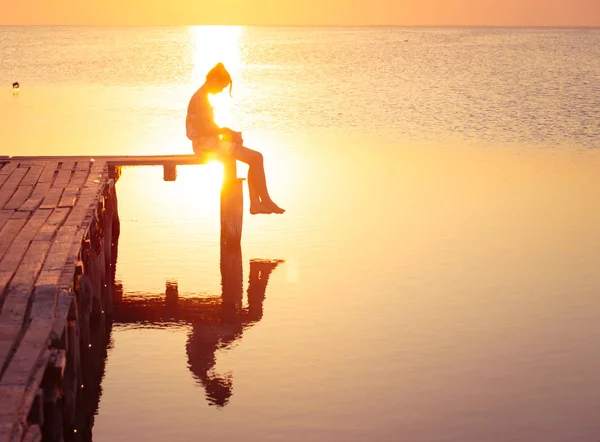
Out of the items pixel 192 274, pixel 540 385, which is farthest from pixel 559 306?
pixel 192 274

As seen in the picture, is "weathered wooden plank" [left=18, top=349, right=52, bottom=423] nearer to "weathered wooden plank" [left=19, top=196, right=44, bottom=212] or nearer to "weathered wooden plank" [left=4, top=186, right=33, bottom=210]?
"weathered wooden plank" [left=19, top=196, right=44, bottom=212]

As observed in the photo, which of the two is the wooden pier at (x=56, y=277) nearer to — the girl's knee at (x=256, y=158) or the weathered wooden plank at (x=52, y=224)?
the weathered wooden plank at (x=52, y=224)

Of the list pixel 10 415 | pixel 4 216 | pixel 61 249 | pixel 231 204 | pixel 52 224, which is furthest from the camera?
pixel 231 204

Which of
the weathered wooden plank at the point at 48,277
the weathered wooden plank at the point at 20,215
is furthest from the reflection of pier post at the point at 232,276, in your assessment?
the weathered wooden plank at the point at 48,277

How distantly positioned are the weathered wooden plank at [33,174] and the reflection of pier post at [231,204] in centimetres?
255

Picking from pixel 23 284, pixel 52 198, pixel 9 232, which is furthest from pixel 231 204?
pixel 23 284

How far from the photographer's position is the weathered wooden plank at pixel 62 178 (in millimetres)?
16250

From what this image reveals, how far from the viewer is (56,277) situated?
36.5ft

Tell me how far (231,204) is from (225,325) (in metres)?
2.39

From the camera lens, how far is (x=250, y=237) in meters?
19.6

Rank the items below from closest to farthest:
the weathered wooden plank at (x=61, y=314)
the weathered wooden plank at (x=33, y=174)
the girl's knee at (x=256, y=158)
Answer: the weathered wooden plank at (x=61, y=314) < the weathered wooden plank at (x=33, y=174) < the girl's knee at (x=256, y=158)

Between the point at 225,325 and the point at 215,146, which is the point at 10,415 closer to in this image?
the point at 225,325

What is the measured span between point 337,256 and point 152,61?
9669 centimetres

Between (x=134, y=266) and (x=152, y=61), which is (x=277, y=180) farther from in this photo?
(x=152, y=61)
